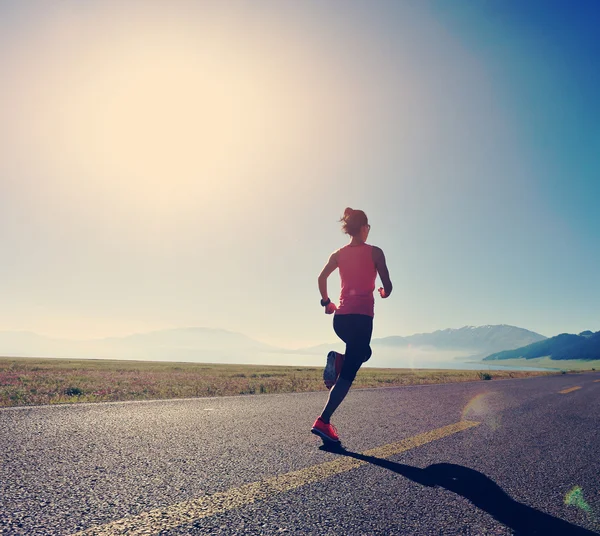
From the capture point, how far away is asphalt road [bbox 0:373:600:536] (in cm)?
204

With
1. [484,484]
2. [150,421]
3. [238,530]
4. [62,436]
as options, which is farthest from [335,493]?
[150,421]

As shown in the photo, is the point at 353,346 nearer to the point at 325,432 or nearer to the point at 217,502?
the point at 325,432

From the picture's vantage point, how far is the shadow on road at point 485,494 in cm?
216

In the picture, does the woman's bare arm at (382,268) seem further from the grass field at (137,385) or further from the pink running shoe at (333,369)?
the grass field at (137,385)

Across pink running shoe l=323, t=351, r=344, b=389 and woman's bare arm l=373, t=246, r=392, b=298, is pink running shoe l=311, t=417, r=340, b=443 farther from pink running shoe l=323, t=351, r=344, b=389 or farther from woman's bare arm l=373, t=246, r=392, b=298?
woman's bare arm l=373, t=246, r=392, b=298

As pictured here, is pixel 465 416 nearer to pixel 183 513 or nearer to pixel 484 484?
pixel 484 484

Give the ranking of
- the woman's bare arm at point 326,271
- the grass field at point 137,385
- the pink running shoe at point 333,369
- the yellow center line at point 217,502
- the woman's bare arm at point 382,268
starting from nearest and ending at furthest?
the yellow center line at point 217,502 < the pink running shoe at point 333,369 < the woman's bare arm at point 382,268 < the woman's bare arm at point 326,271 < the grass field at point 137,385

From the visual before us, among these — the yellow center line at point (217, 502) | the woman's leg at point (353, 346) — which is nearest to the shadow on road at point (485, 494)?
the yellow center line at point (217, 502)

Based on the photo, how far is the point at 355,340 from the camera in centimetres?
A: 446

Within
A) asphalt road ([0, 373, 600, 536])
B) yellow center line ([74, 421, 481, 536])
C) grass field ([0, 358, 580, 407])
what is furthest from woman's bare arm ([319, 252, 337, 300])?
grass field ([0, 358, 580, 407])

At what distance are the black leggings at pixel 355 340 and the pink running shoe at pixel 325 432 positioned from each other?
564 millimetres

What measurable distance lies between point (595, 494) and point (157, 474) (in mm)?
3180

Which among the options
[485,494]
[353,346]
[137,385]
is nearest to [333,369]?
[353,346]

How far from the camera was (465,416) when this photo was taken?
6.32m
